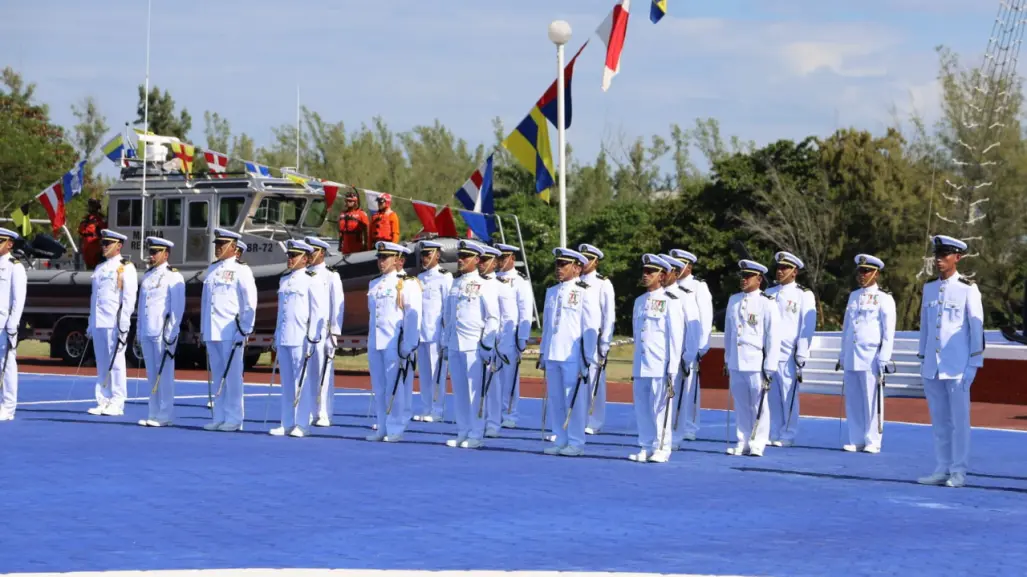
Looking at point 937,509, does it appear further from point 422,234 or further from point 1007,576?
point 422,234

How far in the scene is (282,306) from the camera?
1552 cm

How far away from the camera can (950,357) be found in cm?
1186

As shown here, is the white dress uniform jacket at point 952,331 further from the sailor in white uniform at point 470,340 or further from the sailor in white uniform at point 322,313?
the sailor in white uniform at point 322,313

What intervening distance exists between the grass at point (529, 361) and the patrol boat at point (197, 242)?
93.4 inches

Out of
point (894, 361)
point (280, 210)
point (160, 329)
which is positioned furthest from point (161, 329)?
point (894, 361)

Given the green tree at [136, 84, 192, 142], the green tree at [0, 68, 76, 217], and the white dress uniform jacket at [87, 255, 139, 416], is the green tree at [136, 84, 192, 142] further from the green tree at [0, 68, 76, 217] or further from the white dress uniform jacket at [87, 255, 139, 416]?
the white dress uniform jacket at [87, 255, 139, 416]

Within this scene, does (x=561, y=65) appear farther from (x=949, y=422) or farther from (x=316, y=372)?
(x=949, y=422)

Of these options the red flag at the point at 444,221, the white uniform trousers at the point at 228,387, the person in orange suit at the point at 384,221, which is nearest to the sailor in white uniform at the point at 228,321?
the white uniform trousers at the point at 228,387

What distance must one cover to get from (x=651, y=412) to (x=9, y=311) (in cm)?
774

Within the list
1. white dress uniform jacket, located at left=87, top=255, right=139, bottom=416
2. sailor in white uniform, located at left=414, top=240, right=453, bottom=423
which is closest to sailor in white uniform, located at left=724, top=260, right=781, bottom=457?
sailor in white uniform, located at left=414, top=240, right=453, bottom=423

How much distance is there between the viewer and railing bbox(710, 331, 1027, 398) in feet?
68.0

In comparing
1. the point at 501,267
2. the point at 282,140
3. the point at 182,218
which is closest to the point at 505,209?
the point at 282,140

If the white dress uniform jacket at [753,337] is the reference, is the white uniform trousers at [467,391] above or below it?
below

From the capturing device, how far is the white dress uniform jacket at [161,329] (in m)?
16.1
